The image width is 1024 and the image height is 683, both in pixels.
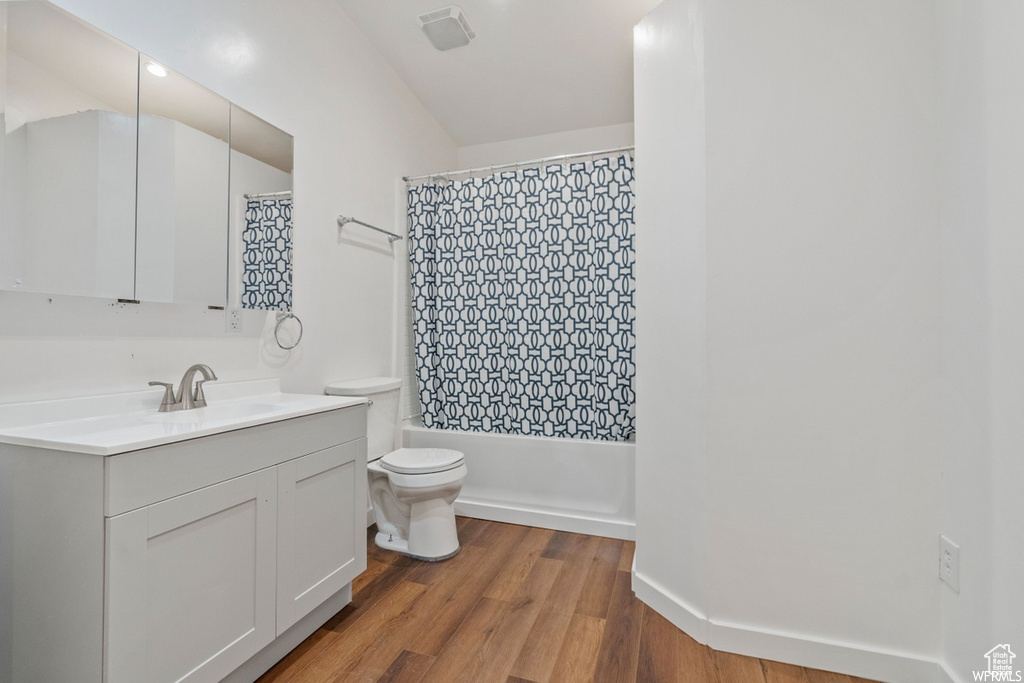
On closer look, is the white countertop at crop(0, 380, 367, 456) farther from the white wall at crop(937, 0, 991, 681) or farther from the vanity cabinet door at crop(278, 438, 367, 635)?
the white wall at crop(937, 0, 991, 681)

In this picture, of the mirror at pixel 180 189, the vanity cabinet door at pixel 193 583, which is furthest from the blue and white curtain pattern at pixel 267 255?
the vanity cabinet door at pixel 193 583

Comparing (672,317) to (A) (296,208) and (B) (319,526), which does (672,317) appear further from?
(A) (296,208)

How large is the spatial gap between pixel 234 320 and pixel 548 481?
1.73m

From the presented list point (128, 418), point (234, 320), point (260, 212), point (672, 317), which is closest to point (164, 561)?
point (128, 418)

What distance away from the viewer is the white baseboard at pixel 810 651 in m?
1.38

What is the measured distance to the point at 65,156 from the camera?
49.7 inches

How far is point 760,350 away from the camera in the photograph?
60.1 inches

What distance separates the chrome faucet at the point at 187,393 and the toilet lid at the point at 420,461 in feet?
2.76

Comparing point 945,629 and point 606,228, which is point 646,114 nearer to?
point 606,228

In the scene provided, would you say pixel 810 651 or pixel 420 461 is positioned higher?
pixel 420 461

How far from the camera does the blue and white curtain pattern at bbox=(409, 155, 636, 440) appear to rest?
99.0 inches

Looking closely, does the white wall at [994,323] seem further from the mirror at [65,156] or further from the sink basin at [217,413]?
the mirror at [65,156]

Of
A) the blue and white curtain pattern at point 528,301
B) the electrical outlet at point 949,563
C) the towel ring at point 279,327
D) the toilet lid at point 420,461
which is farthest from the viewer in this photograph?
the blue and white curtain pattern at point 528,301

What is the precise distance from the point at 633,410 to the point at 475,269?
1232 millimetres
